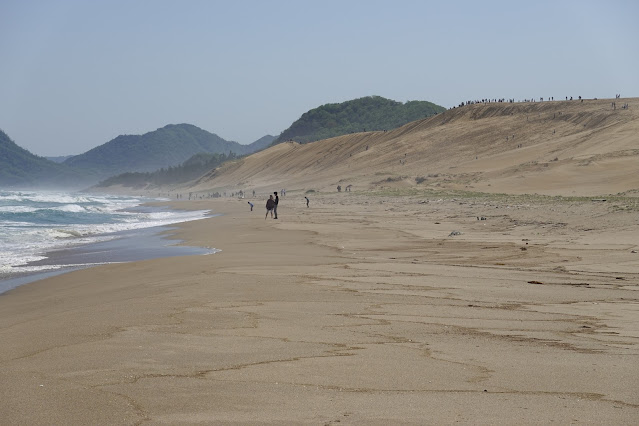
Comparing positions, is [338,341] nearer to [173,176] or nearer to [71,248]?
[71,248]

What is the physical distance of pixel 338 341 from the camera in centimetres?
613

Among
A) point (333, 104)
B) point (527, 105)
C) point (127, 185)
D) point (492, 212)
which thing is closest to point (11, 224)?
point (492, 212)

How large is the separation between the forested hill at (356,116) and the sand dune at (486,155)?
1357 inches

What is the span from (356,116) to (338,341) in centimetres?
14954

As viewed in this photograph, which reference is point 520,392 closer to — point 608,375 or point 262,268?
point 608,375

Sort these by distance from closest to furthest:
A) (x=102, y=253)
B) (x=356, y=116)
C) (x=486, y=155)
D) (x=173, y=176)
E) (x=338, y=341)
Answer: (x=338, y=341), (x=102, y=253), (x=486, y=155), (x=173, y=176), (x=356, y=116)

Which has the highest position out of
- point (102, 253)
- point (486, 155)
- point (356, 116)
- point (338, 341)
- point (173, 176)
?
point (356, 116)

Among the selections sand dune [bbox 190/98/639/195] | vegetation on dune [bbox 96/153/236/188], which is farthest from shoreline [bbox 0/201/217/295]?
vegetation on dune [bbox 96/153/236/188]

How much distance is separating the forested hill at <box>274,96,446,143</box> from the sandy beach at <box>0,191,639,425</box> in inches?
4734

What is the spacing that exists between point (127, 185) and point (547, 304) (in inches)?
5820

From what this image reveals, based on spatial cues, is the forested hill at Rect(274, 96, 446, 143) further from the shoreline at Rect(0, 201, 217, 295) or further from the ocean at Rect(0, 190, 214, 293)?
the shoreline at Rect(0, 201, 217, 295)

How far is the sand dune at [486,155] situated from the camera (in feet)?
134

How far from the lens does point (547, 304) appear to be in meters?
7.73

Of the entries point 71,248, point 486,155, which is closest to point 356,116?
point 486,155
